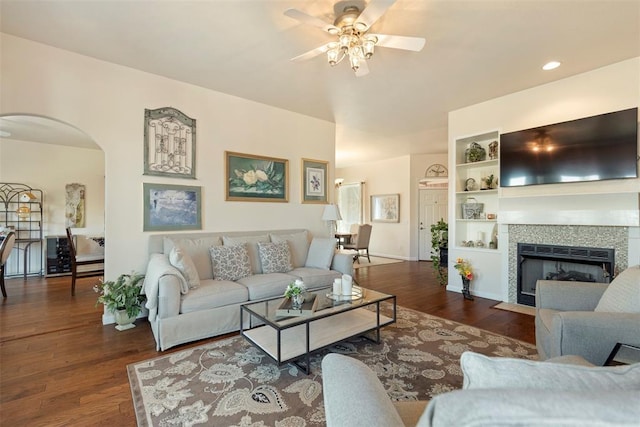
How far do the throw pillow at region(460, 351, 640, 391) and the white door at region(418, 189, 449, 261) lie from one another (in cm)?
724

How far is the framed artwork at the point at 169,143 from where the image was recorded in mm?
3291

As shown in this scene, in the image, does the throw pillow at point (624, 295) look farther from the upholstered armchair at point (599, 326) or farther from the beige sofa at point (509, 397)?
the beige sofa at point (509, 397)

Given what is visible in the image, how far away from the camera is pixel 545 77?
3.35 metres

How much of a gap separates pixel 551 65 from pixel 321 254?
3.42 meters

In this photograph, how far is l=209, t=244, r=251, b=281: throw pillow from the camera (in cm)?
321

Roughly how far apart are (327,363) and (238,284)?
87.1 inches

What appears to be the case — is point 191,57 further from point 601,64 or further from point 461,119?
point 601,64

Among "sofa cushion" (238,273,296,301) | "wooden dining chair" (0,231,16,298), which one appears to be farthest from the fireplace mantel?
"wooden dining chair" (0,231,16,298)

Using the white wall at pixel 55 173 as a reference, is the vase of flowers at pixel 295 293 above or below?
below

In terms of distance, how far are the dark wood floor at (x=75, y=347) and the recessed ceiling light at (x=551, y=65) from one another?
9.24 feet

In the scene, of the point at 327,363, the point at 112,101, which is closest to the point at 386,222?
the point at 112,101

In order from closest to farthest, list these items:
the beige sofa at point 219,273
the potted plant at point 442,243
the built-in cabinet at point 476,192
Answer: the beige sofa at point 219,273, the built-in cabinet at point 476,192, the potted plant at point 442,243

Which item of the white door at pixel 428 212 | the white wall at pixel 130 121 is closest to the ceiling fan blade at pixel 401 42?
the white wall at pixel 130 121

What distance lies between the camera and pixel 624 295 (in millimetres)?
1770
